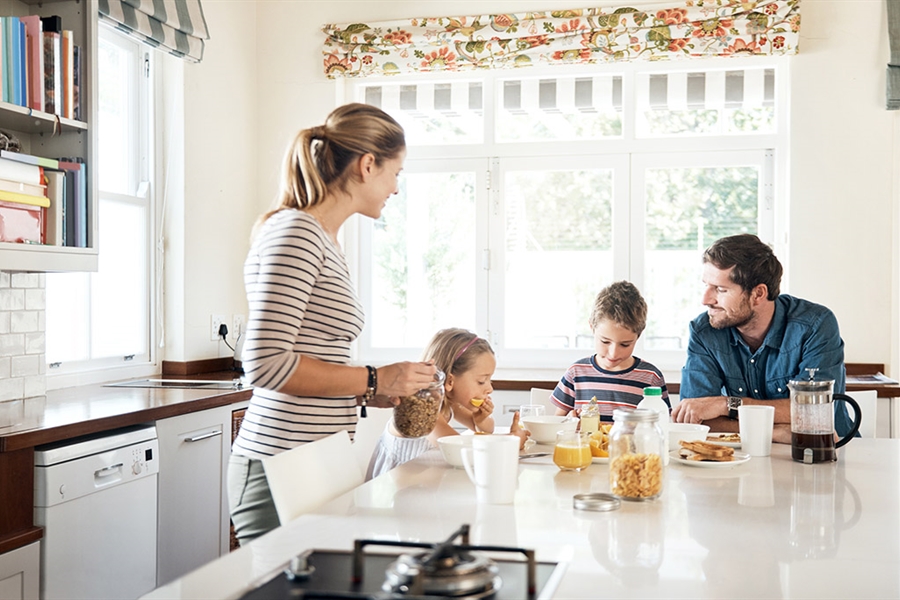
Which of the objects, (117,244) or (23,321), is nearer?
(23,321)

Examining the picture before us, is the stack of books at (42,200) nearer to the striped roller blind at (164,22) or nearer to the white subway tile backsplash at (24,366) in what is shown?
the white subway tile backsplash at (24,366)

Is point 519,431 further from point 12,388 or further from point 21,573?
point 12,388

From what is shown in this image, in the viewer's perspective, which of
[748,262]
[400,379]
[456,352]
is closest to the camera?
[400,379]

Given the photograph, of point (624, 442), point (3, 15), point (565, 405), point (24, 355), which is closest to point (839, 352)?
point (565, 405)

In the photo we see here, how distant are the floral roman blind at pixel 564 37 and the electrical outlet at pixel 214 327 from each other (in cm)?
133

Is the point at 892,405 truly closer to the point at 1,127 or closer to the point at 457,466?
the point at 457,466

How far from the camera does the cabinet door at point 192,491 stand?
291 centimetres

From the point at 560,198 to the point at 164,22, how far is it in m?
1.96

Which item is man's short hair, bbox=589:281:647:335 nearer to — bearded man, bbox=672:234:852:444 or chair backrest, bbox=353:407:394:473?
bearded man, bbox=672:234:852:444

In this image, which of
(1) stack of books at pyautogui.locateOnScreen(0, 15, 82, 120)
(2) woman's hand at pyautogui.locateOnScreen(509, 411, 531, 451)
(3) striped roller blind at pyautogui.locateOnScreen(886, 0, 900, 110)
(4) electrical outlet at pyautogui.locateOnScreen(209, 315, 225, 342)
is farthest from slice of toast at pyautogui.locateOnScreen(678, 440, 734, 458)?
(4) electrical outlet at pyautogui.locateOnScreen(209, 315, 225, 342)

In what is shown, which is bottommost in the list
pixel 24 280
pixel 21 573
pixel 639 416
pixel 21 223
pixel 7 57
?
pixel 21 573

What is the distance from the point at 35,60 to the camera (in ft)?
8.61

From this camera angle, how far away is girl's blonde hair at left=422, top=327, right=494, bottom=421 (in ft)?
7.68

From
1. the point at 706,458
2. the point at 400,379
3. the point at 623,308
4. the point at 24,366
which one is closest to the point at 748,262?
the point at 623,308
